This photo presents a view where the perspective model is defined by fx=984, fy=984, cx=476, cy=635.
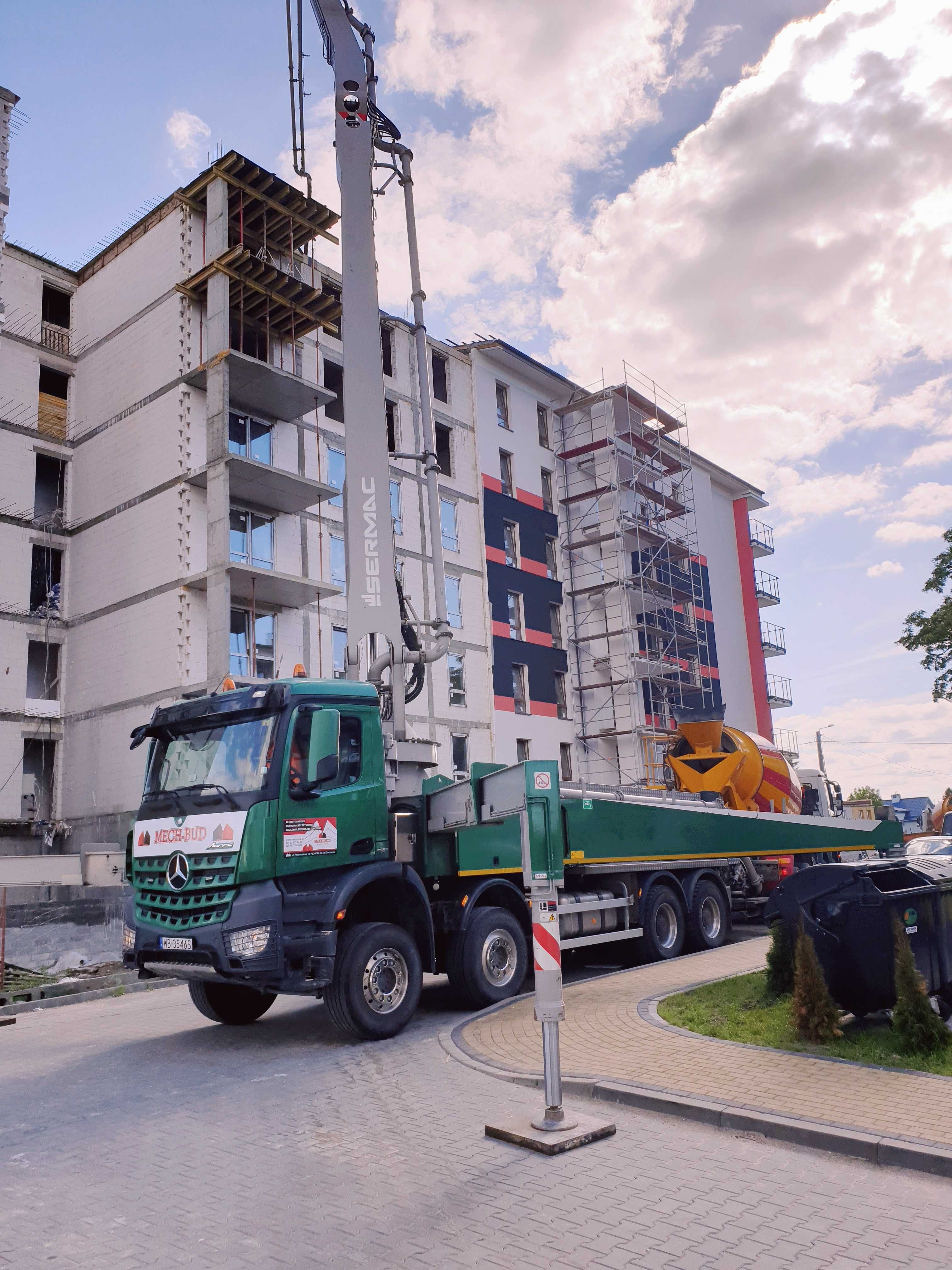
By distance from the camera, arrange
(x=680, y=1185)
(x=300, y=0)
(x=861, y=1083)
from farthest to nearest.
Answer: (x=300, y=0), (x=861, y=1083), (x=680, y=1185)

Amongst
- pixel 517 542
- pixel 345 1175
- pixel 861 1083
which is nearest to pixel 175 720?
pixel 345 1175

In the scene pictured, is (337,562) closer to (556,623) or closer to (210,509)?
(210,509)

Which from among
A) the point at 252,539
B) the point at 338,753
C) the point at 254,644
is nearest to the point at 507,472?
the point at 252,539

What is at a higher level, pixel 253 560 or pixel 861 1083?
pixel 253 560

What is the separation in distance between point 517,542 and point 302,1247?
31.0 metres

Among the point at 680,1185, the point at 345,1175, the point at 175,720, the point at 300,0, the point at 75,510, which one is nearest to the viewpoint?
the point at 680,1185

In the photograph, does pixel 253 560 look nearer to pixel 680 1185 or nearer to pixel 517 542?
pixel 517 542

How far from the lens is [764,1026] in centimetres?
818

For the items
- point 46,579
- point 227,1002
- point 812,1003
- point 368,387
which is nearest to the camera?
point 812,1003

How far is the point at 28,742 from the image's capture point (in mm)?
25359

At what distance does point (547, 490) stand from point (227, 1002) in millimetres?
28872

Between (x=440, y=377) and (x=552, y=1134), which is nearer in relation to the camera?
(x=552, y=1134)

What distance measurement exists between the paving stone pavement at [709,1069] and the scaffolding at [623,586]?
942 inches

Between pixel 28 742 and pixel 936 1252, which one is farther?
pixel 28 742
